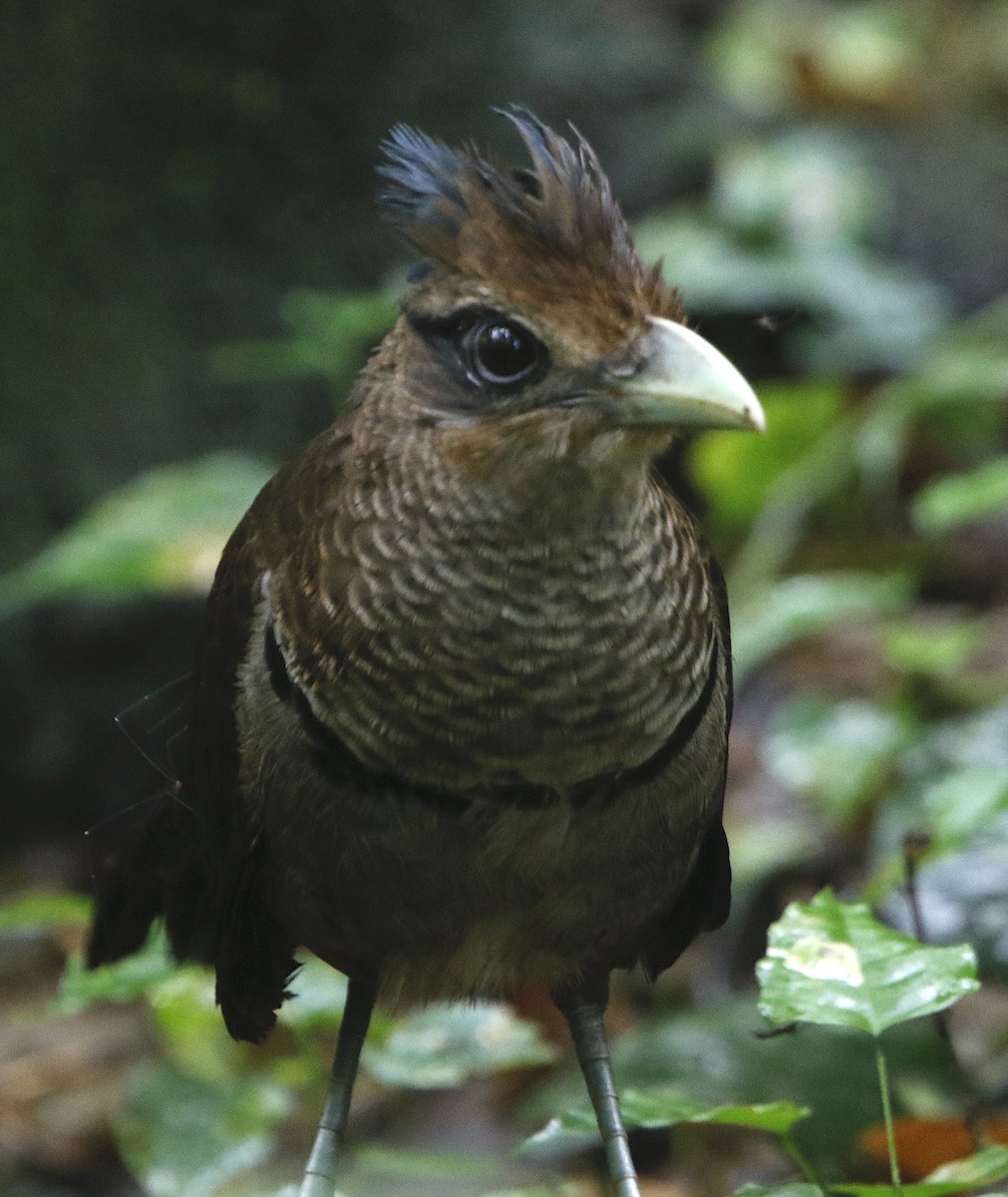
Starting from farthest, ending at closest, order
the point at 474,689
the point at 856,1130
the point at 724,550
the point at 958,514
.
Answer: the point at 724,550
the point at 958,514
the point at 856,1130
the point at 474,689

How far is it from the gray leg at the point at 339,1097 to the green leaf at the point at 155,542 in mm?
1610

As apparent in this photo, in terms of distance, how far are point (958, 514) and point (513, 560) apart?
164 centimetres

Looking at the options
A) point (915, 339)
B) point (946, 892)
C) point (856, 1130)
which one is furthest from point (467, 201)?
point (915, 339)

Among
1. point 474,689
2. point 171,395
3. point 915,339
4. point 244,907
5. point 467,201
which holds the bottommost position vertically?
point 244,907

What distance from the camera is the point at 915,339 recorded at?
5.60 meters

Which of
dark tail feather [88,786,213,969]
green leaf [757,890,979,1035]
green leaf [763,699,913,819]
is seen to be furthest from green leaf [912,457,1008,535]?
dark tail feather [88,786,213,969]

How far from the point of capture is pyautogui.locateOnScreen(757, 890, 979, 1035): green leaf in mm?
2148

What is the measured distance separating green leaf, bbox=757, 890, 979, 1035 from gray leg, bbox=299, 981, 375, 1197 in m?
0.66

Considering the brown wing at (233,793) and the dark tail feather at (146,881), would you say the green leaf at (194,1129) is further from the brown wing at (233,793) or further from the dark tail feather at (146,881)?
the brown wing at (233,793)

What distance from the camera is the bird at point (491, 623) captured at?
208 cm

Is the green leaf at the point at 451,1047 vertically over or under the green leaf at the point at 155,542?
under

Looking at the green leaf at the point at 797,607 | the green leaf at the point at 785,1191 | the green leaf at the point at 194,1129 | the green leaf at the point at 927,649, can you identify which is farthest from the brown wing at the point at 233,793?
the green leaf at the point at 927,649

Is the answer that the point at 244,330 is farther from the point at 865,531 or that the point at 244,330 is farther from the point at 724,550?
the point at 865,531

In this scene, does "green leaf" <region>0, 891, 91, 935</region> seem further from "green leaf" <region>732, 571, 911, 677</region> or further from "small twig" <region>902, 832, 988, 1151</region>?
"small twig" <region>902, 832, 988, 1151</region>
